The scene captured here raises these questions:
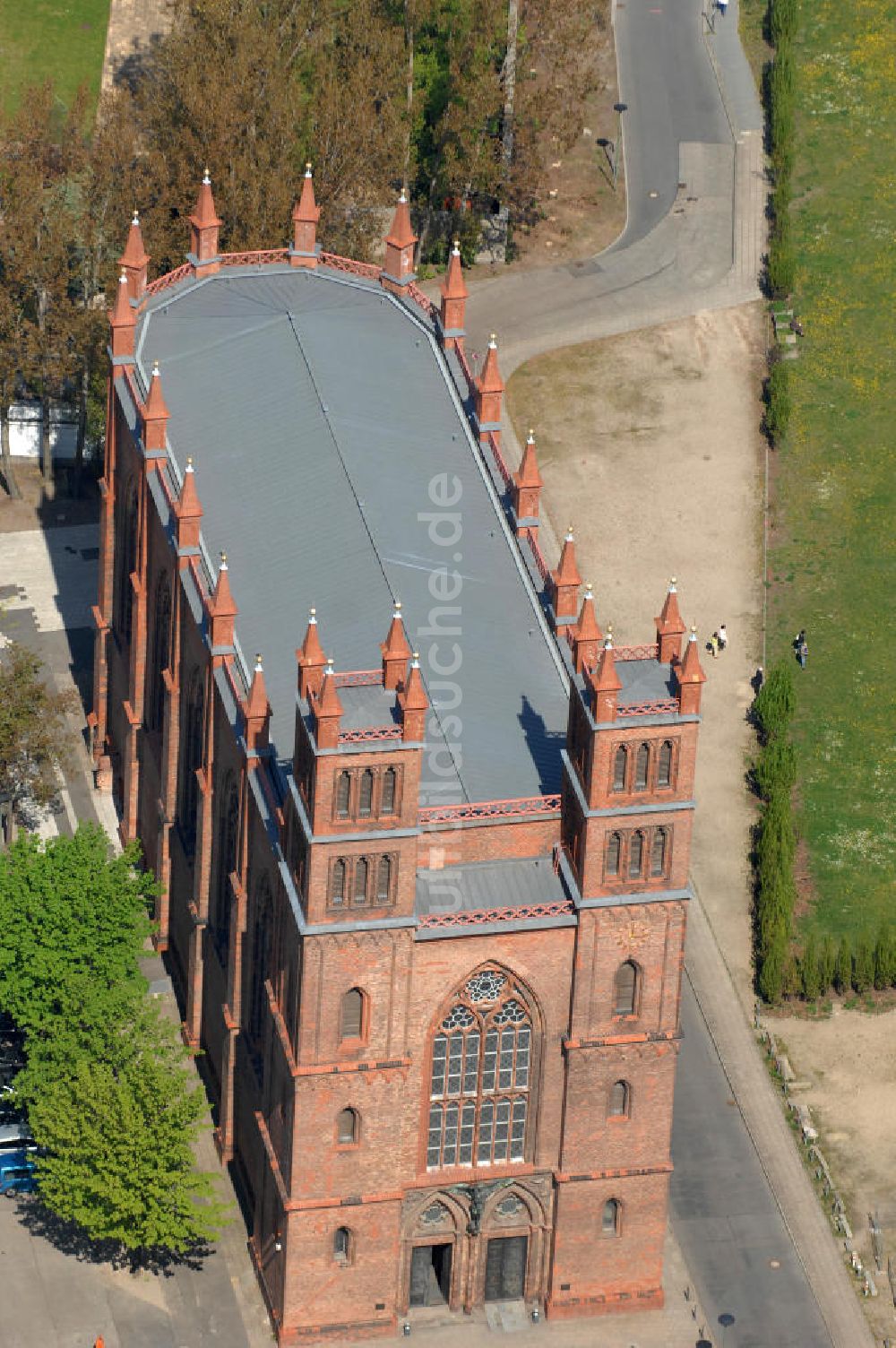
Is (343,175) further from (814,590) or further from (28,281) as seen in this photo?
(814,590)

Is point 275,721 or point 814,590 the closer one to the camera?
point 275,721

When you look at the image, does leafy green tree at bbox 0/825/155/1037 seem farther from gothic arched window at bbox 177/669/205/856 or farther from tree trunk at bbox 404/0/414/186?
tree trunk at bbox 404/0/414/186

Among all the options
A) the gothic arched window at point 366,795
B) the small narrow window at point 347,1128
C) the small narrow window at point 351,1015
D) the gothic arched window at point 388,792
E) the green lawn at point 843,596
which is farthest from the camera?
the green lawn at point 843,596

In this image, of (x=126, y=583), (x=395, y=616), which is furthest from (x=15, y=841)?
(x=395, y=616)

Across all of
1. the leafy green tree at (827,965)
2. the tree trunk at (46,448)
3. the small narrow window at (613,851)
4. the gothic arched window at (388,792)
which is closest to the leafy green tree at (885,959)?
Answer: the leafy green tree at (827,965)

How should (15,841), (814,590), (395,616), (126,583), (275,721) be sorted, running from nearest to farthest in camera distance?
(395,616) < (275,721) < (15,841) < (126,583) < (814,590)

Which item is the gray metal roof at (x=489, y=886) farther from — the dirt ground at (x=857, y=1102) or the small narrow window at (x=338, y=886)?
the dirt ground at (x=857, y=1102)
